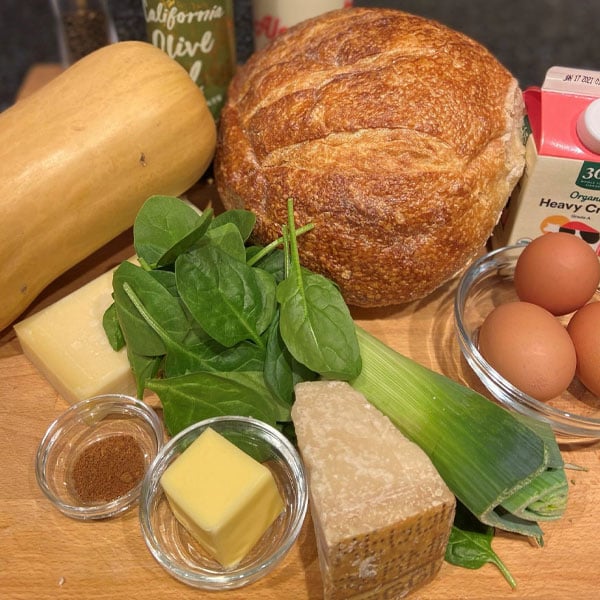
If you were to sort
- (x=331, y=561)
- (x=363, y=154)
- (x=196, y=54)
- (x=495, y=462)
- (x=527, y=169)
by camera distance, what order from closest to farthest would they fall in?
1. (x=331, y=561)
2. (x=495, y=462)
3. (x=363, y=154)
4. (x=527, y=169)
5. (x=196, y=54)

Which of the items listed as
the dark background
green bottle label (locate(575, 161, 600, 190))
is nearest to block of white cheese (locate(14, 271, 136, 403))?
green bottle label (locate(575, 161, 600, 190))

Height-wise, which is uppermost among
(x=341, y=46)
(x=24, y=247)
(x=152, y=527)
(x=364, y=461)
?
(x=341, y=46)

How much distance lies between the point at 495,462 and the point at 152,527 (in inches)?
20.7

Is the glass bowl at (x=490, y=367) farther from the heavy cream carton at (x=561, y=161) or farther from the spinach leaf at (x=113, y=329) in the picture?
the spinach leaf at (x=113, y=329)

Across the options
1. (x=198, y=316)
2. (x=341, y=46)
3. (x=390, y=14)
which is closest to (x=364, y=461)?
(x=198, y=316)

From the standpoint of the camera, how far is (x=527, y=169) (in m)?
1.21

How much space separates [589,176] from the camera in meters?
1.18

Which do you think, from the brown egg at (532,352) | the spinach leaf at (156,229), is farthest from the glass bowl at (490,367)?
the spinach leaf at (156,229)

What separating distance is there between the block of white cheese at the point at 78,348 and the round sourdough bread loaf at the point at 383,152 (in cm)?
34

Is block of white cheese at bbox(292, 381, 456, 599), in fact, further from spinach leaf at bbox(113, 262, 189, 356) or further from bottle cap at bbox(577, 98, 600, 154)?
bottle cap at bbox(577, 98, 600, 154)

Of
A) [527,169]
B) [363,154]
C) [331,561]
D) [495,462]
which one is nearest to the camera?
[331,561]

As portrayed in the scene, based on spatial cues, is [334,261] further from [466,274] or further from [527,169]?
[527,169]

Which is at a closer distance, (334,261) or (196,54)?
(334,261)

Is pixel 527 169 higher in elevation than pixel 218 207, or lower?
higher
